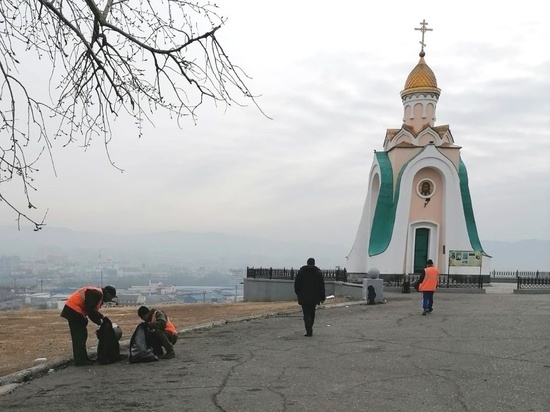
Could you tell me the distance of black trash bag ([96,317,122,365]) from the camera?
8836mm

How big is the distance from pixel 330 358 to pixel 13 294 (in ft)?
97.5

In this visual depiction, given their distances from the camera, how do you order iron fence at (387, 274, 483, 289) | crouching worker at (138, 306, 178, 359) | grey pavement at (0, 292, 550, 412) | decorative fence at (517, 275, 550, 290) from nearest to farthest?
grey pavement at (0, 292, 550, 412) < crouching worker at (138, 306, 178, 359) < iron fence at (387, 274, 483, 289) < decorative fence at (517, 275, 550, 290)

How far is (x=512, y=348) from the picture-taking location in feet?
32.8

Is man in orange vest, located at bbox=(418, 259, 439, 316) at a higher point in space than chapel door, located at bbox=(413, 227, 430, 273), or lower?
lower

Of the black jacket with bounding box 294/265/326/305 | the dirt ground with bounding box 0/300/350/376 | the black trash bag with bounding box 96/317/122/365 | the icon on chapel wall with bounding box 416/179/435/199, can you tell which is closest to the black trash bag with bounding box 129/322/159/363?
the black trash bag with bounding box 96/317/122/365

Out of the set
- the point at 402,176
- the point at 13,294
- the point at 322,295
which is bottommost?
the point at 13,294

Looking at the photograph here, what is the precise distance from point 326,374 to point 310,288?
394 cm

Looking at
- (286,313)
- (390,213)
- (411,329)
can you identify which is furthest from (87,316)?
(390,213)

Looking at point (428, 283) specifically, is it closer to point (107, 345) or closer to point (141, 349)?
point (141, 349)

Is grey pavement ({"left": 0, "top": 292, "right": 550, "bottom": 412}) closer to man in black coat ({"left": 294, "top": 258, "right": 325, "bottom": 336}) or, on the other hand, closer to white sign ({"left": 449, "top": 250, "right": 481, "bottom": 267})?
man in black coat ({"left": 294, "top": 258, "right": 325, "bottom": 336})

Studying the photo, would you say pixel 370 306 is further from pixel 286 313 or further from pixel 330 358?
pixel 330 358

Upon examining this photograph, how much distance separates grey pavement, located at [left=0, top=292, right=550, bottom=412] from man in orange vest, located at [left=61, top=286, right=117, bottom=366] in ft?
0.93

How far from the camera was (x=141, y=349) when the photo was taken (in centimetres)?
879

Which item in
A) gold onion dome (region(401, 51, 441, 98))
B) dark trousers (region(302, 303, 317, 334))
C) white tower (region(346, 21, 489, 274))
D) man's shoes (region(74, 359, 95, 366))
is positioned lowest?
man's shoes (region(74, 359, 95, 366))
